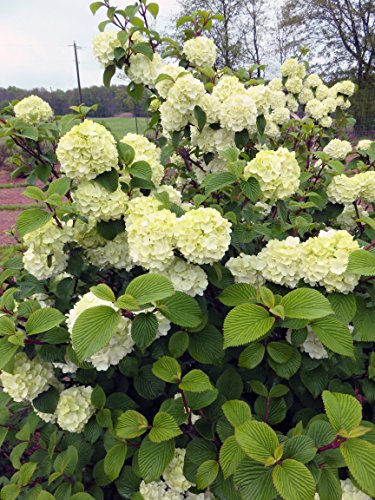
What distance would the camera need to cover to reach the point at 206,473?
1.01 m

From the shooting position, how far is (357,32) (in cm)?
2006

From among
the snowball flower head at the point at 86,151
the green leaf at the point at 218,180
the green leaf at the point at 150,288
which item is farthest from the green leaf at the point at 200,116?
the green leaf at the point at 150,288

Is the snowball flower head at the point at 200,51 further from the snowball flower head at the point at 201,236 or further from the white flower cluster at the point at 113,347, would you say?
the white flower cluster at the point at 113,347

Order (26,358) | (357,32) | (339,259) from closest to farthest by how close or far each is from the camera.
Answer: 1. (339,259)
2. (26,358)
3. (357,32)

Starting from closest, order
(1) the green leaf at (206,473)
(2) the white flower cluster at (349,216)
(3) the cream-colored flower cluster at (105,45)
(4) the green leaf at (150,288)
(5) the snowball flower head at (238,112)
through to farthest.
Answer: (4) the green leaf at (150,288) → (1) the green leaf at (206,473) → (5) the snowball flower head at (238,112) → (3) the cream-colored flower cluster at (105,45) → (2) the white flower cluster at (349,216)

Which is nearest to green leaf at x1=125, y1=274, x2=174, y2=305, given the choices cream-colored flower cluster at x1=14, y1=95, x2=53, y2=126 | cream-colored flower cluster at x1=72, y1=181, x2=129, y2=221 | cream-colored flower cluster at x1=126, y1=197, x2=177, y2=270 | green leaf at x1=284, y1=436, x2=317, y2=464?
cream-colored flower cluster at x1=126, y1=197, x2=177, y2=270

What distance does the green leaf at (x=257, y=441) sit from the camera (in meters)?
0.82

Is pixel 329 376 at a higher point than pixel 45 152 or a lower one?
lower

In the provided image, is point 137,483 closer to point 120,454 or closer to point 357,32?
point 120,454

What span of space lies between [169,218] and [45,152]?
788 mm

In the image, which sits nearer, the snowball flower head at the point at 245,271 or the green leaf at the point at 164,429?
the green leaf at the point at 164,429

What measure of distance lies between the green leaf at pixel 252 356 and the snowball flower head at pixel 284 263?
0.21 metres

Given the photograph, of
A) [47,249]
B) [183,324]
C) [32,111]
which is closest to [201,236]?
[183,324]

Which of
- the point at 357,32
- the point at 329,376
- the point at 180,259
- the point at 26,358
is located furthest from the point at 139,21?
the point at 357,32
